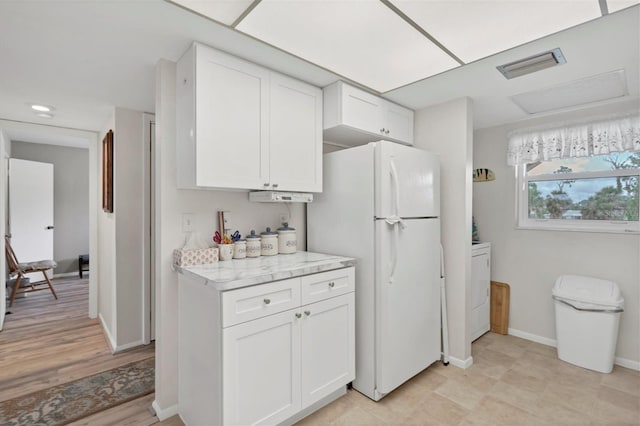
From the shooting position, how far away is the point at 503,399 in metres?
2.21

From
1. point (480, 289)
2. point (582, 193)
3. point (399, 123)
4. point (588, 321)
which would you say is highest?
point (399, 123)

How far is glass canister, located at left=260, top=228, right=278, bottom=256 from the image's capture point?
237 centimetres

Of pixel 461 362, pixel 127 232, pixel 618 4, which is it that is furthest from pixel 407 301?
pixel 127 232

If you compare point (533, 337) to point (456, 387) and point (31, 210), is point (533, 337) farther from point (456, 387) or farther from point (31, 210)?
point (31, 210)

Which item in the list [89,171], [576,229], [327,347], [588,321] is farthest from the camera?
[89,171]

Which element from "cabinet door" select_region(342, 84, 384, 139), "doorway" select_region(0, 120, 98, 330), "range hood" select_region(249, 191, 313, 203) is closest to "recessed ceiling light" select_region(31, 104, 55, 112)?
"doorway" select_region(0, 120, 98, 330)

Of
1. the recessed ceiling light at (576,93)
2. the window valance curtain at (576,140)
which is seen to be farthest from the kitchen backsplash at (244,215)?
the window valance curtain at (576,140)

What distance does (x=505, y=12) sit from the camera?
1.57 meters

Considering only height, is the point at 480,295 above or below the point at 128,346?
above

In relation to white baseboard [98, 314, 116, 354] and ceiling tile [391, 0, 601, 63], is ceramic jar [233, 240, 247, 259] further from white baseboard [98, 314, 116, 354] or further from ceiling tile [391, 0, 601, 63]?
white baseboard [98, 314, 116, 354]

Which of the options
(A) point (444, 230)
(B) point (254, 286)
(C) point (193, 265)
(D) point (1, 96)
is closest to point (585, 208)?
(A) point (444, 230)

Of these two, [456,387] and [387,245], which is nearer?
[387,245]

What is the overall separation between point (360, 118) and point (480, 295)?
2235 mm

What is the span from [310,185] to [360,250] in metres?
0.61
